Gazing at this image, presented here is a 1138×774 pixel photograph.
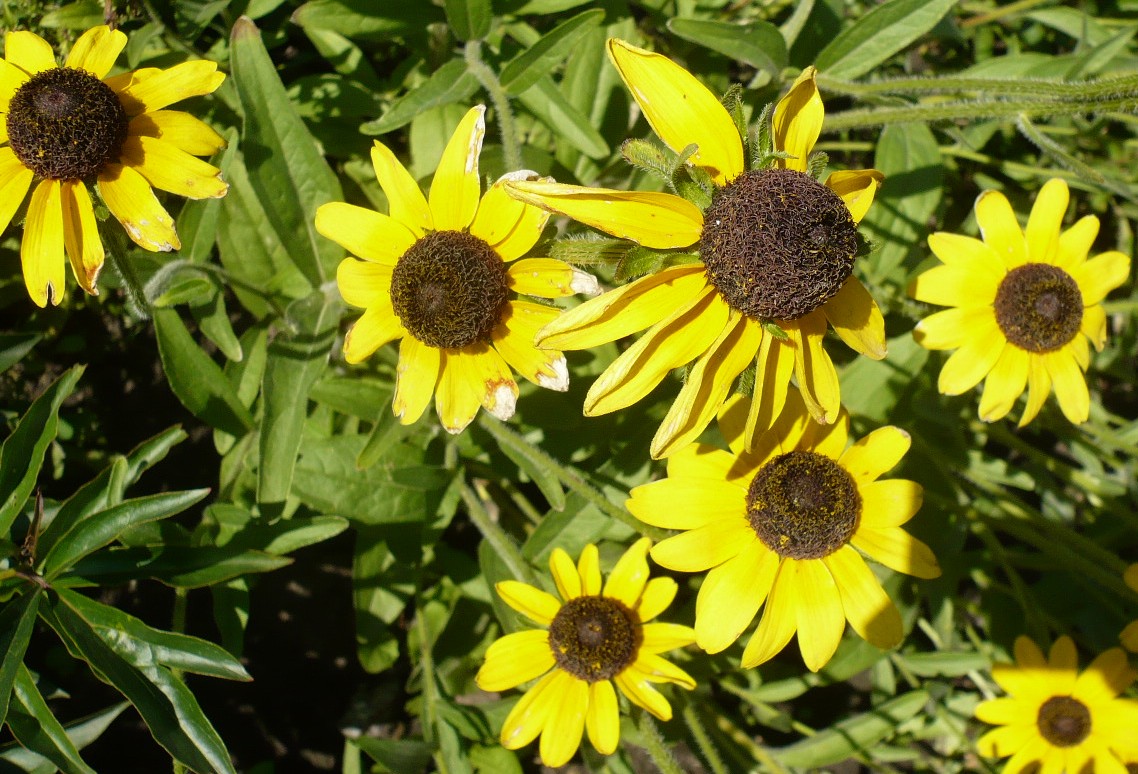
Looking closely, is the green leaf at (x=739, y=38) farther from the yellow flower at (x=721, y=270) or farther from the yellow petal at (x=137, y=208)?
the yellow petal at (x=137, y=208)

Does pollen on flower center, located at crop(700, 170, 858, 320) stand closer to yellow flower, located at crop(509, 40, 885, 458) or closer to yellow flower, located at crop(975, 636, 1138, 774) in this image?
yellow flower, located at crop(509, 40, 885, 458)

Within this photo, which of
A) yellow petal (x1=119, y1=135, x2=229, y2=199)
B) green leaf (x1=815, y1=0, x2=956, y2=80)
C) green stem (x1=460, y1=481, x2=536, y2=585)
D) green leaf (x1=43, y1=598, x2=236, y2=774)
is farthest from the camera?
green leaf (x1=815, y1=0, x2=956, y2=80)

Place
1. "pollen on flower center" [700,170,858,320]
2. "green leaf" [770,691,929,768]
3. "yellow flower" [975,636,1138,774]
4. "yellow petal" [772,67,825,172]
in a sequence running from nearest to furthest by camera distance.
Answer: "pollen on flower center" [700,170,858,320] → "yellow petal" [772,67,825,172] → "yellow flower" [975,636,1138,774] → "green leaf" [770,691,929,768]

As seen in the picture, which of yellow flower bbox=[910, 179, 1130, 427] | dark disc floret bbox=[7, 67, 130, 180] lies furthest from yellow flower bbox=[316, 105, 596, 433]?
yellow flower bbox=[910, 179, 1130, 427]

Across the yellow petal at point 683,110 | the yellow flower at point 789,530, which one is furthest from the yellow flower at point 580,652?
the yellow petal at point 683,110

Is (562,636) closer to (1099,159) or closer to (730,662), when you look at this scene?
(730,662)
